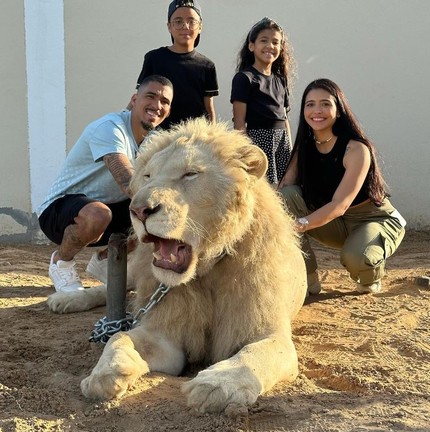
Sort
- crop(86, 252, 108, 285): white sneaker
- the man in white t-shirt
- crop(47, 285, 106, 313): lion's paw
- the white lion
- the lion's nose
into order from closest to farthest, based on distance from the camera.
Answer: the lion's nose < the white lion < crop(47, 285, 106, 313): lion's paw < the man in white t-shirt < crop(86, 252, 108, 285): white sneaker

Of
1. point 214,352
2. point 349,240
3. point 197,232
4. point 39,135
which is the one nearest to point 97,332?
point 214,352

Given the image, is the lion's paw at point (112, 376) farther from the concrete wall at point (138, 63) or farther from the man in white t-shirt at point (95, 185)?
the concrete wall at point (138, 63)

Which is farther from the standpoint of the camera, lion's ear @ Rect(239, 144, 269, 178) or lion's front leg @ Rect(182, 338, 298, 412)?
lion's ear @ Rect(239, 144, 269, 178)

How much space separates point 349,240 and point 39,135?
4349 millimetres

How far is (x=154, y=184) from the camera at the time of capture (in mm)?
3297

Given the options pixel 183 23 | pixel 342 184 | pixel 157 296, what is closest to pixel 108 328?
pixel 157 296

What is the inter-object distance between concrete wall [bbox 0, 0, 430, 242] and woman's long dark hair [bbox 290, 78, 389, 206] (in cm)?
321

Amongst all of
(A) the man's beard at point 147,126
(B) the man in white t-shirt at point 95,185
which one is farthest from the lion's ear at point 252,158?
(A) the man's beard at point 147,126

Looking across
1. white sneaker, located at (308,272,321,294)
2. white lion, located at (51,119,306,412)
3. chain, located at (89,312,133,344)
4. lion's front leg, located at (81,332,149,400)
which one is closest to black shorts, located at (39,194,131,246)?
chain, located at (89,312,133,344)

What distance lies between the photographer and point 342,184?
497 cm

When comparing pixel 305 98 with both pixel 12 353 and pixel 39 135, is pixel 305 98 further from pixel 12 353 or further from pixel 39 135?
pixel 39 135

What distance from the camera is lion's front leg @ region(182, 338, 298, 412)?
2842 millimetres

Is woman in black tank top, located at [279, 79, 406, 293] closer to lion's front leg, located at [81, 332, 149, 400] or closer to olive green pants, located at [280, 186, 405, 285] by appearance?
olive green pants, located at [280, 186, 405, 285]

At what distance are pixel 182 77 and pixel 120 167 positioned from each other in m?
1.65
